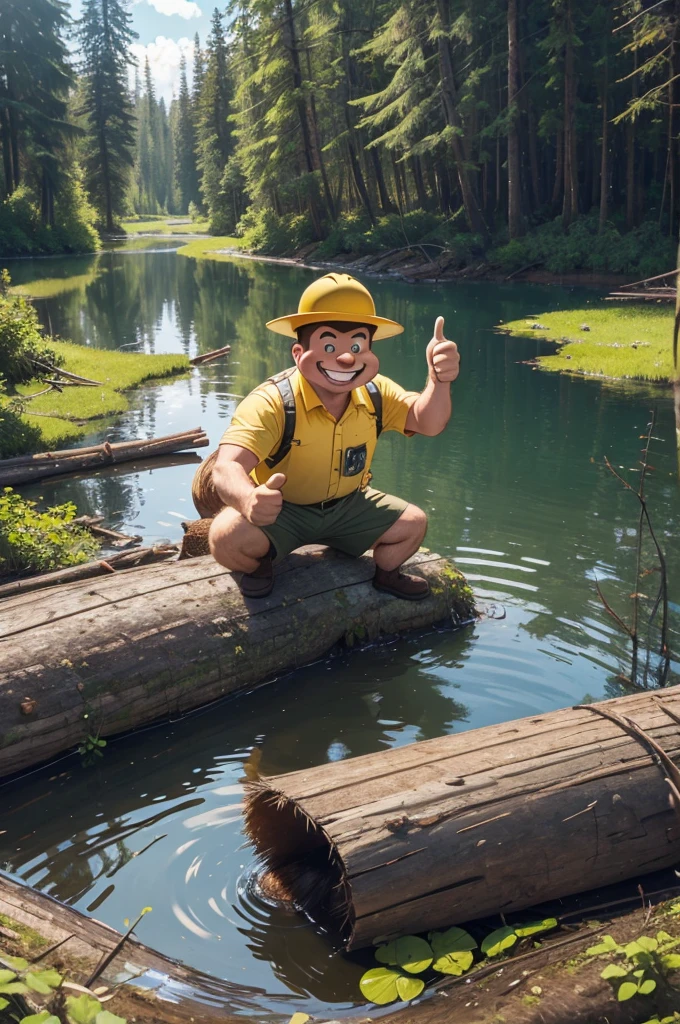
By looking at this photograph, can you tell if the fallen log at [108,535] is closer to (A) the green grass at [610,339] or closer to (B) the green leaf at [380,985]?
(B) the green leaf at [380,985]

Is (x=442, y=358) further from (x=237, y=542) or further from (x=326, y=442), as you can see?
(x=237, y=542)

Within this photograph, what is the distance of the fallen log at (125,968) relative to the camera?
2.86m

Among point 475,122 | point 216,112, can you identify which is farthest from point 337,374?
point 216,112

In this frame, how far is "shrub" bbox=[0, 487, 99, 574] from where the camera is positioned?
675cm

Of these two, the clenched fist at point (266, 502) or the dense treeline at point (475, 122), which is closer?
the clenched fist at point (266, 502)

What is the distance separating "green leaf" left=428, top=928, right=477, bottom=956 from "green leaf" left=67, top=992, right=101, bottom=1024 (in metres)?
1.15

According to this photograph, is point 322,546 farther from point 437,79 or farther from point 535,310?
point 437,79

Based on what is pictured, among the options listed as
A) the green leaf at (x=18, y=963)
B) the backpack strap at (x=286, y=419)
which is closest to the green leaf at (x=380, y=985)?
the green leaf at (x=18, y=963)

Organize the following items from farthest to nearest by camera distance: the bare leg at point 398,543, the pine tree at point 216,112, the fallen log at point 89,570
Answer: the pine tree at point 216,112, the fallen log at point 89,570, the bare leg at point 398,543

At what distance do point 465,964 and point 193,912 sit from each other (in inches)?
40.0

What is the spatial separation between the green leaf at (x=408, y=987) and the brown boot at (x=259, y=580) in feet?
8.31

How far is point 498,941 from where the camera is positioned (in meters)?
3.19

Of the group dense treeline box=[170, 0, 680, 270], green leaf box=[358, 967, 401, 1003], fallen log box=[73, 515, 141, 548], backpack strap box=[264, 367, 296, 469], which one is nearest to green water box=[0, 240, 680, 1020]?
green leaf box=[358, 967, 401, 1003]

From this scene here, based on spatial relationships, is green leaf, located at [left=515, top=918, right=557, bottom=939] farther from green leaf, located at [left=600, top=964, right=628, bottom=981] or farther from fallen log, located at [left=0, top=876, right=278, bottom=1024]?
fallen log, located at [left=0, top=876, right=278, bottom=1024]
